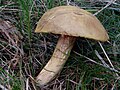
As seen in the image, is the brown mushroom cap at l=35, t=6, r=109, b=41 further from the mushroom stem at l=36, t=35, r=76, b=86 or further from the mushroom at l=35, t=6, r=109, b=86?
the mushroom stem at l=36, t=35, r=76, b=86

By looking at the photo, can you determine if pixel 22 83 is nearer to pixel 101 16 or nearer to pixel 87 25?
pixel 87 25

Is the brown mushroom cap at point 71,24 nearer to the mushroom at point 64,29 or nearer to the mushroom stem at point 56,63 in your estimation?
the mushroom at point 64,29

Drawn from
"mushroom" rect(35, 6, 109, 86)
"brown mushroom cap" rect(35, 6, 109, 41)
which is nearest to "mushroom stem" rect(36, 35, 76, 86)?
"mushroom" rect(35, 6, 109, 86)

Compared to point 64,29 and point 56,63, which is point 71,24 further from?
point 56,63

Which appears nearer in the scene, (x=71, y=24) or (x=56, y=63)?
(x=71, y=24)

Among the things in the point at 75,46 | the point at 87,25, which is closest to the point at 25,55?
the point at 75,46

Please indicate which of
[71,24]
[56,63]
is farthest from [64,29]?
[56,63]
